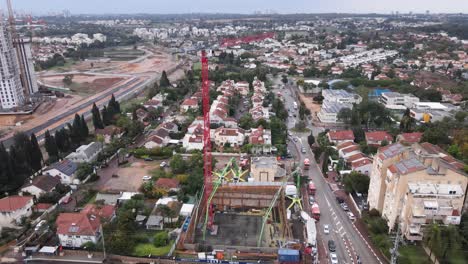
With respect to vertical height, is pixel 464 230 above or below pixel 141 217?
above

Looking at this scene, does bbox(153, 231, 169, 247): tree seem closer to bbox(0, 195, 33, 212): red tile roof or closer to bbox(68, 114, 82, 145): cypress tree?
bbox(0, 195, 33, 212): red tile roof

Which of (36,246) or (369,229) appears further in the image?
(369,229)

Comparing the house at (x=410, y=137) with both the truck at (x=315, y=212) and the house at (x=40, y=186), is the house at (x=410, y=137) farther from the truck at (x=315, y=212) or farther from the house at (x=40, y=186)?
the house at (x=40, y=186)

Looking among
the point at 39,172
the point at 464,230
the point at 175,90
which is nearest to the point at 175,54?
the point at 175,90

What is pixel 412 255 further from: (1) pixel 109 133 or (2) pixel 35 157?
(1) pixel 109 133

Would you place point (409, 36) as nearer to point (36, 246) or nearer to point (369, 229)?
point (369, 229)

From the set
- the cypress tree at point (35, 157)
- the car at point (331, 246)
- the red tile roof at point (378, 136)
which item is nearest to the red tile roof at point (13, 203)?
the cypress tree at point (35, 157)

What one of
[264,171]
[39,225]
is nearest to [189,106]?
[264,171]

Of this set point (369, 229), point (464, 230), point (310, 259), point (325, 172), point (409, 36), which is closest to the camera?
point (464, 230)
